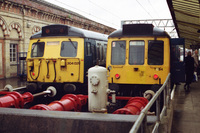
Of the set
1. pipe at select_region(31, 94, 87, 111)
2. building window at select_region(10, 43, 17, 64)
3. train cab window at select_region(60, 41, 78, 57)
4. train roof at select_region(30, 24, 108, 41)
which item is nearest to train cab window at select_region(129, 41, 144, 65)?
train roof at select_region(30, 24, 108, 41)

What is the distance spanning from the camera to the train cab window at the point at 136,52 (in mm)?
10289

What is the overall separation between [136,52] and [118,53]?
0.65m

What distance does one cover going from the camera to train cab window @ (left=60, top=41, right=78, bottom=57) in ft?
37.4

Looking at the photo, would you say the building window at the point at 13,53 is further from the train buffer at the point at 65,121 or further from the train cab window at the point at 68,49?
the train buffer at the point at 65,121

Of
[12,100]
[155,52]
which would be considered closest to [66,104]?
[12,100]

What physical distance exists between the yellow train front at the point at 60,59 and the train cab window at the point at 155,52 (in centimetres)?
258

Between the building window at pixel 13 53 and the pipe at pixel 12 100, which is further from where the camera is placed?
the building window at pixel 13 53

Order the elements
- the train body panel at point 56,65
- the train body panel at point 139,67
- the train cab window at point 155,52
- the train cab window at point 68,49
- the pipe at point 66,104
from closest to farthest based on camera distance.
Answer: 1. the pipe at point 66,104
2. the train body panel at point 139,67
3. the train cab window at point 155,52
4. the train body panel at point 56,65
5. the train cab window at point 68,49

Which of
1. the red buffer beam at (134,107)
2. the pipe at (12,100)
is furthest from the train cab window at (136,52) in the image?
the pipe at (12,100)

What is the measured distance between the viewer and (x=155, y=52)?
404 inches

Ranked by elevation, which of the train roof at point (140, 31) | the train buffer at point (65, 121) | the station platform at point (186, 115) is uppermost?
the train roof at point (140, 31)

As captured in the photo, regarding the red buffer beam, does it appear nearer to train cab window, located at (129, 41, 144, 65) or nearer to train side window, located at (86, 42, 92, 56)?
train cab window, located at (129, 41, 144, 65)

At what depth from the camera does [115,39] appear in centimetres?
1052

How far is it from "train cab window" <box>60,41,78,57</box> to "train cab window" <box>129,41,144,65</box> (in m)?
2.27
